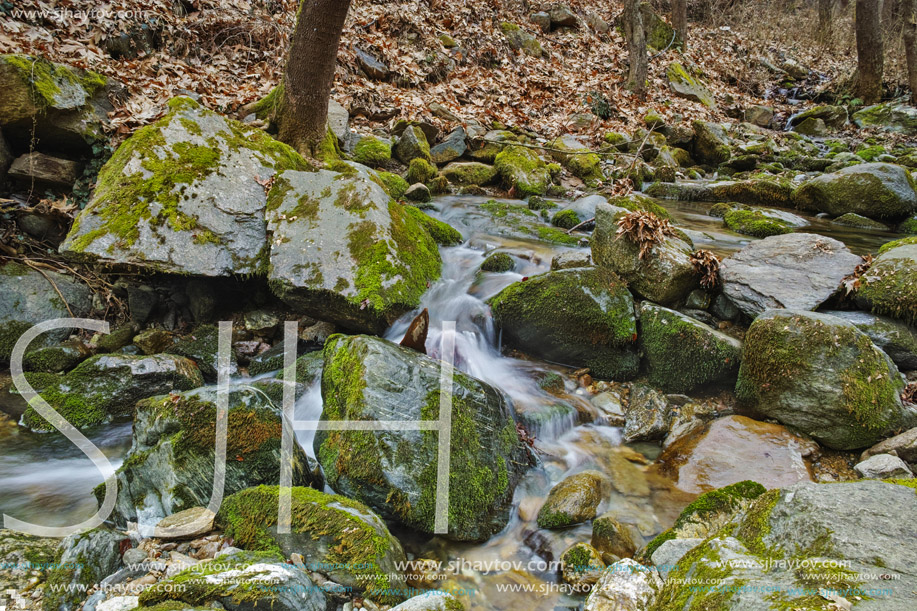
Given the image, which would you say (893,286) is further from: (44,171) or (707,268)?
(44,171)

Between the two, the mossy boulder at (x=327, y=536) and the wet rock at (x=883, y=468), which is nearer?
the mossy boulder at (x=327, y=536)

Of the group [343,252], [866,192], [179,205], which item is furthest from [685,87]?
[179,205]

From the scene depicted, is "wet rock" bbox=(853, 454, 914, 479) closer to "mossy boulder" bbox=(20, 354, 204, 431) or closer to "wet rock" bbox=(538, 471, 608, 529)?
"wet rock" bbox=(538, 471, 608, 529)

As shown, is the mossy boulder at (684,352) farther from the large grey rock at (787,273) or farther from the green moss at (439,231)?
the green moss at (439,231)

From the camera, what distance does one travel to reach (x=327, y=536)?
2600 mm

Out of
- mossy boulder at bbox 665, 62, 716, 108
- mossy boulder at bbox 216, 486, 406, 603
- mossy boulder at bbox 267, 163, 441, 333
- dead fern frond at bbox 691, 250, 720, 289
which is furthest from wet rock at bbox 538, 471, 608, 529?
mossy boulder at bbox 665, 62, 716, 108

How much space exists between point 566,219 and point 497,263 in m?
2.52

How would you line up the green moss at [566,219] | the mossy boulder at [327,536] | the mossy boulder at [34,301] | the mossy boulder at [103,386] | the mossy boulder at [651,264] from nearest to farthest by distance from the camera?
the mossy boulder at [327,536], the mossy boulder at [103,386], the mossy boulder at [34,301], the mossy boulder at [651,264], the green moss at [566,219]

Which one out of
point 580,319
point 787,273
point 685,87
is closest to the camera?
point 580,319

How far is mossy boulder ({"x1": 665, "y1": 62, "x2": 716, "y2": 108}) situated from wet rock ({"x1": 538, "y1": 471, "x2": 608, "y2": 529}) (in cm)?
1819

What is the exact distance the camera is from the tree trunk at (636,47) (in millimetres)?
15336

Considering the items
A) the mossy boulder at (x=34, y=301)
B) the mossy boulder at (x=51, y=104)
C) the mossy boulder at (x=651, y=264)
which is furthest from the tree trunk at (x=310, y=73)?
the mossy boulder at (x=651, y=264)

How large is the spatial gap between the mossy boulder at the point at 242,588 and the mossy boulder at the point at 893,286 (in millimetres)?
5622

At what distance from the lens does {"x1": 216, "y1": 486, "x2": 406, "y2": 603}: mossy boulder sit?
2.54 meters
